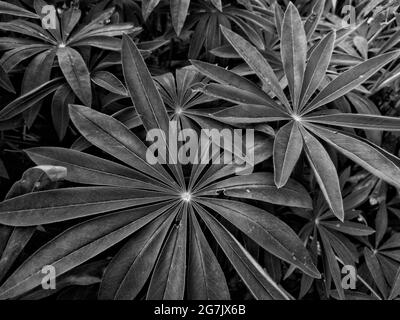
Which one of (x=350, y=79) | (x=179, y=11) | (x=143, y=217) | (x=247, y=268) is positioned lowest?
(x=247, y=268)

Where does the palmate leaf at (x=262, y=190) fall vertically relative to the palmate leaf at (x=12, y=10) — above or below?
below

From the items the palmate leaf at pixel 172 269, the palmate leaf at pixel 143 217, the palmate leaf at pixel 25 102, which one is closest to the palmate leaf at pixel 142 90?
the palmate leaf at pixel 143 217

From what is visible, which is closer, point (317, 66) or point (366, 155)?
point (366, 155)

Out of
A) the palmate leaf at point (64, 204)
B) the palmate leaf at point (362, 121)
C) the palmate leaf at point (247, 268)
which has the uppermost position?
the palmate leaf at point (362, 121)

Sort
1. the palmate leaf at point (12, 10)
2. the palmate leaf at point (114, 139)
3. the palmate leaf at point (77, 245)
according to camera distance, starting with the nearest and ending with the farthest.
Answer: the palmate leaf at point (77, 245)
the palmate leaf at point (114, 139)
the palmate leaf at point (12, 10)

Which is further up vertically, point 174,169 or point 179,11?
point 179,11

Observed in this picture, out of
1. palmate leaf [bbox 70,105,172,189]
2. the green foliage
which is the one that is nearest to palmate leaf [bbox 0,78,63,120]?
the green foliage

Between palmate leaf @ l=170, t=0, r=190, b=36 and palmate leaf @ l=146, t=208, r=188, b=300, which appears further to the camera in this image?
palmate leaf @ l=170, t=0, r=190, b=36

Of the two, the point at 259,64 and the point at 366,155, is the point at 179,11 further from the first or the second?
the point at 366,155

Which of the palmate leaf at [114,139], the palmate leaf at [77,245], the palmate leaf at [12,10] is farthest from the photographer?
the palmate leaf at [12,10]
